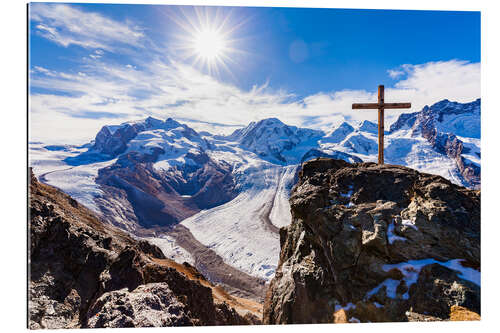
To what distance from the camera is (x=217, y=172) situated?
282ft

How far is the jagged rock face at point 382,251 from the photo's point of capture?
4.41 metres

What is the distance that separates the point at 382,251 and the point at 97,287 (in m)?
6.26

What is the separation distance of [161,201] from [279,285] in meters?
63.6

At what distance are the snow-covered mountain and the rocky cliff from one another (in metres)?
2.50

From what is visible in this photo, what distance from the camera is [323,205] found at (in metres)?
5.52

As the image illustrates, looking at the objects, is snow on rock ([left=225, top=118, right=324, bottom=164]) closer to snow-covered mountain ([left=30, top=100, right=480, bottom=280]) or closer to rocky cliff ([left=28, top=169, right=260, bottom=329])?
snow-covered mountain ([left=30, top=100, right=480, bottom=280])

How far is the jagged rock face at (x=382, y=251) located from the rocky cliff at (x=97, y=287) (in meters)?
2.34

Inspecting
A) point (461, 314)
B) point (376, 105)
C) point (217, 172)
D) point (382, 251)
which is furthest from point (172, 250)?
point (217, 172)

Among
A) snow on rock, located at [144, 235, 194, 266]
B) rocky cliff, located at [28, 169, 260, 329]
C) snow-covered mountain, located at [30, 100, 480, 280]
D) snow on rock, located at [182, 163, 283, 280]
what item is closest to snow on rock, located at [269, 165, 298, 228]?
snow-covered mountain, located at [30, 100, 480, 280]

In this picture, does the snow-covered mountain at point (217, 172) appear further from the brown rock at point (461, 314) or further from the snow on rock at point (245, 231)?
the brown rock at point (461, 314)

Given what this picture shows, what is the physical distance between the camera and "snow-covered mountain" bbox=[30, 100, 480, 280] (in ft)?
63.9

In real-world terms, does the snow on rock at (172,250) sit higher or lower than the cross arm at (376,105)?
lower

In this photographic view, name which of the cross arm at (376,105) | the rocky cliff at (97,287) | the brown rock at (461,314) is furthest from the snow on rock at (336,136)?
the brown rock at (461,314)

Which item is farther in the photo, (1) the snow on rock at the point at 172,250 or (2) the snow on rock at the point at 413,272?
(1) the snow on rock at the point at 172,250
